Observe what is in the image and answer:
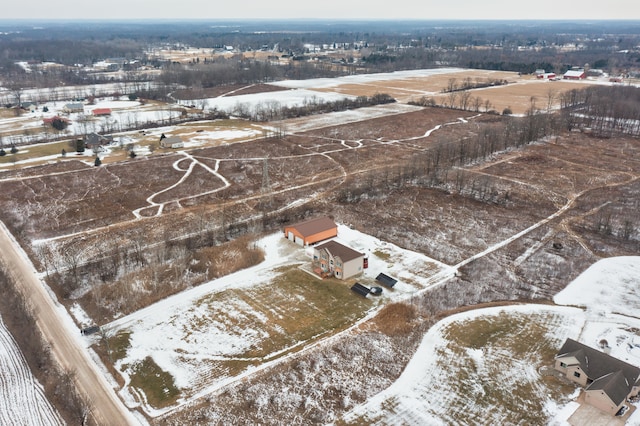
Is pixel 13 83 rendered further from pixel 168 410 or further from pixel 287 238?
pixel 168 410

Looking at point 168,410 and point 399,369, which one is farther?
point 399,369

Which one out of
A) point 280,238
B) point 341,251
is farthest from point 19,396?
point 280,238

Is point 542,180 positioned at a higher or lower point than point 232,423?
higher

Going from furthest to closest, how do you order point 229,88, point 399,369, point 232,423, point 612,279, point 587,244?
1. point 229,88
2. point 587,244
3. point 612,279
4. point 399,369
5. point 232,423

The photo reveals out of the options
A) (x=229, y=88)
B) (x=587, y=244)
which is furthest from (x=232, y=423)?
(x=229, y=88)

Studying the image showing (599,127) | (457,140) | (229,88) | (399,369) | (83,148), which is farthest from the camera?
(229,88)

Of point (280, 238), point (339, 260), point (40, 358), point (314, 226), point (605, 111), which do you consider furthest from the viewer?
point (605, 111)

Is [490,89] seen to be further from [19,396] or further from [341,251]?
[19,396]
